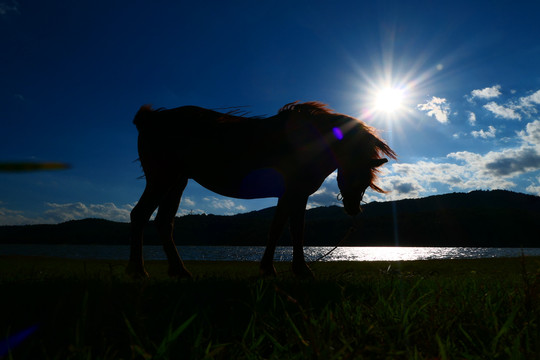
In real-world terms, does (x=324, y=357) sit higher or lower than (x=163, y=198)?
lower

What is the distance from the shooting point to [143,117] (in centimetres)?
557

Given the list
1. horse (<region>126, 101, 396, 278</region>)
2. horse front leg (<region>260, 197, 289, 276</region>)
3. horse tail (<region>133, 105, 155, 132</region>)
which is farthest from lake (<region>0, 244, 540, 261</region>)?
horse tail (<region>133, 105, 155, 132</region>)

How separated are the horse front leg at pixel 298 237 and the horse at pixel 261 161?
0.6 inches

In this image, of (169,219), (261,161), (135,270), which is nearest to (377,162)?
(261,161)

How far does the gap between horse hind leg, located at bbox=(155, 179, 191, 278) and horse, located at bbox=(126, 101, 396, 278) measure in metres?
0.02

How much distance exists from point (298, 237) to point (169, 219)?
2116 millimetres

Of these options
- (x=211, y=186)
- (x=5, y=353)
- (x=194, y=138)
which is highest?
(x=194, y=138)

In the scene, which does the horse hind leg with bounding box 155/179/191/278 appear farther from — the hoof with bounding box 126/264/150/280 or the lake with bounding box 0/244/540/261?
the lake with bounding box 0/244/540/261

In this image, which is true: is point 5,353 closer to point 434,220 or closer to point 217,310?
point 217,310

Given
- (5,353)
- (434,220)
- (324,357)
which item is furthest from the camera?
(434,220)

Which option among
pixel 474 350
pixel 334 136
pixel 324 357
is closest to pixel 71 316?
pixel 324 357

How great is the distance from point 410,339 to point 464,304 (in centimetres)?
92

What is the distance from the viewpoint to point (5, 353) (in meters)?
1.41

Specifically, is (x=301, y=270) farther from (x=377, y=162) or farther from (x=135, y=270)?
(x=135, y=270)
